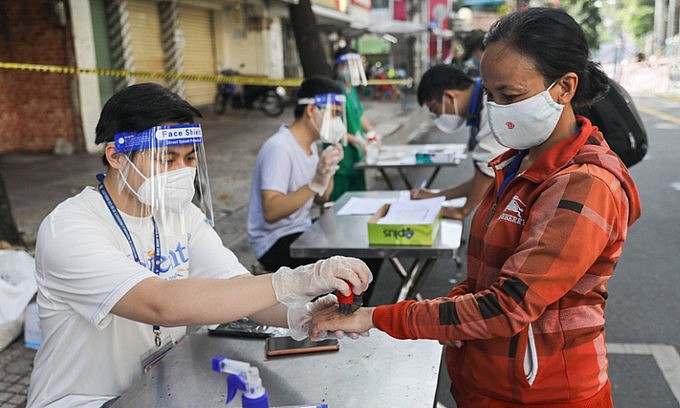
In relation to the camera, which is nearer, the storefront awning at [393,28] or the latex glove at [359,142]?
the latex glove at [359,142]

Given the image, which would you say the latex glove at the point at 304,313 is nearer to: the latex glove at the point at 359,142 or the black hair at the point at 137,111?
the black hair at the point at 137,111

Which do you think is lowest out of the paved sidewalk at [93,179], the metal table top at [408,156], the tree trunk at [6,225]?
the paved sidewalk at [93,179]

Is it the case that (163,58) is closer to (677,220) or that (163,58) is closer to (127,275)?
(677,220)

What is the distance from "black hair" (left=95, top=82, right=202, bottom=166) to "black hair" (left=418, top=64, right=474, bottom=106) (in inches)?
93.3

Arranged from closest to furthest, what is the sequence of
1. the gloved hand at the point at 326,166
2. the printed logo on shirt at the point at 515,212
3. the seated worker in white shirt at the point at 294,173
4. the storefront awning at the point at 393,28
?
the printed logo on shirt at the point at 515,212, the gloved hand at the point at 326,166, the seated worker in white shirt at the point at 294,173, the storefront awning at the point at 393,28

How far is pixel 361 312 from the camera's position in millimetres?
1521

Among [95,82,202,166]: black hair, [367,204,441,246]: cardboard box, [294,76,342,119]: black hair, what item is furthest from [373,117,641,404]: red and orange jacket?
[294,76,342,119]: black hair

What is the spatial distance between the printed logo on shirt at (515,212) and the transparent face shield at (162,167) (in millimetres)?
897

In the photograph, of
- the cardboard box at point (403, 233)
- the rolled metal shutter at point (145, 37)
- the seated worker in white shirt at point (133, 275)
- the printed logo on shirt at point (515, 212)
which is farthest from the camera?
the rolled metal shutter at point (145, 37)

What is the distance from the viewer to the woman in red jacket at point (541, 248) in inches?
50.7

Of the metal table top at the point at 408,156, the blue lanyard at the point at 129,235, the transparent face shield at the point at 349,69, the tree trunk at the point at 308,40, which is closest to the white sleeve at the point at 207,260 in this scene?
the blue lanyard at the point at 129,235

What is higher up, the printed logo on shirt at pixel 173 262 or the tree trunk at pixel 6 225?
the printed logo on shirt at pixel 173 262

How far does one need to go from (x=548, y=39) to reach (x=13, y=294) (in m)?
3.11

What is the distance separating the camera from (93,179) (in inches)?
290
